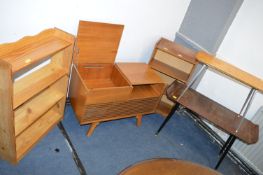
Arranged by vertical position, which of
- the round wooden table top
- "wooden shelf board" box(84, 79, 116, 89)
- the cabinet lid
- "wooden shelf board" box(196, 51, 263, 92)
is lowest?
"wooden shelf board" box(84, 79, 116, 89)

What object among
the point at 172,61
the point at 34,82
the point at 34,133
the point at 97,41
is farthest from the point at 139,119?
the point at 34,82

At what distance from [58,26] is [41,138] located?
1016 millimetres

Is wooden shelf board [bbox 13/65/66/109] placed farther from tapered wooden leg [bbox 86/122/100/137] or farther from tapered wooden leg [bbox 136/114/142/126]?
tapered wooden leg [bbox 136/114/142/126]

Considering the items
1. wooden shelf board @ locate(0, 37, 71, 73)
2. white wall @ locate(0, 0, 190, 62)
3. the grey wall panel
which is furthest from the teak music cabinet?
the grey wall panel

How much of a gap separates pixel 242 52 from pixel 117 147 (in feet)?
5.43

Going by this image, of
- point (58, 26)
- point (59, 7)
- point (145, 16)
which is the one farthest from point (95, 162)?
point (145, 16)

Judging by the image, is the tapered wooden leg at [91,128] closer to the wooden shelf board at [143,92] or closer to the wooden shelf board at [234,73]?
the wooden shelf board at [143,92]

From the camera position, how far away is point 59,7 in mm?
1974

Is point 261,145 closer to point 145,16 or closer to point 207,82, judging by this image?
point 207,82

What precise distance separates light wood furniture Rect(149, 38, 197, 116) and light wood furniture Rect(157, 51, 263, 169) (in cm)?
15

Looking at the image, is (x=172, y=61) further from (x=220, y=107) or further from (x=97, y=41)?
(x=97, y=41)

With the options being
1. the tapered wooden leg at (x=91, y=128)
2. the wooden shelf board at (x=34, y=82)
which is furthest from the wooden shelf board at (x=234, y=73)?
the wooden shelf board at (x=34, y=82)

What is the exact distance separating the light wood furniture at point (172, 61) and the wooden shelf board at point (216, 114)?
0.18m

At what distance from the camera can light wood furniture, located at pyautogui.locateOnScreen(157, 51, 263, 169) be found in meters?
2.03
